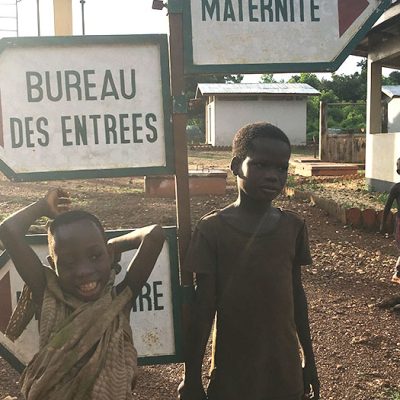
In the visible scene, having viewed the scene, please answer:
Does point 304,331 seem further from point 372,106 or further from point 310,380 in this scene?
point 372,106

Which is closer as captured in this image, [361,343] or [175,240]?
[175,240]

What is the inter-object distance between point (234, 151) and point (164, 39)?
49 cm

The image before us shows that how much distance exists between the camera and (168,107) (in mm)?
1878

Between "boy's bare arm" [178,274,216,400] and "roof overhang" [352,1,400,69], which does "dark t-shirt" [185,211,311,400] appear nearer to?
"boy's bare arm" [178,274,216,400]

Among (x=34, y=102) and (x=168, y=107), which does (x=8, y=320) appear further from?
(x=168, y=107)

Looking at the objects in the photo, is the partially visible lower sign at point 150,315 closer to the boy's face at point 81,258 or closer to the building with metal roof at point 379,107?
the boy's face at point 81,258

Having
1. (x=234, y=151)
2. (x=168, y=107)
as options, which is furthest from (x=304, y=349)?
(x=168, y=107)

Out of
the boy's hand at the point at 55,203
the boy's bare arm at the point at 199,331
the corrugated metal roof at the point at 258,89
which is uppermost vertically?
the corrugated metal roof at the point at 258,89

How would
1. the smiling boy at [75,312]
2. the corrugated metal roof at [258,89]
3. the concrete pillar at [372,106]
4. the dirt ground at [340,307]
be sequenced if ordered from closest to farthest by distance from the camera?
the smiling boy at [75,312] → the dirt ground at [340,307] → the concrete pillar at [372,106] → the corrugated metal roof at [258,89]

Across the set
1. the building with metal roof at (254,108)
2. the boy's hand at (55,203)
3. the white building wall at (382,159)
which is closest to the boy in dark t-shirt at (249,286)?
the boy's hand at (55,203)

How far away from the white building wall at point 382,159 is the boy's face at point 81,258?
29.0 feet

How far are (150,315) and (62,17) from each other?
124 cm

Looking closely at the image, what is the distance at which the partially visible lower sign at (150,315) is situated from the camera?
193 centimetres

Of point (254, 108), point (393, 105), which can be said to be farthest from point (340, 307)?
point (254, 108)
